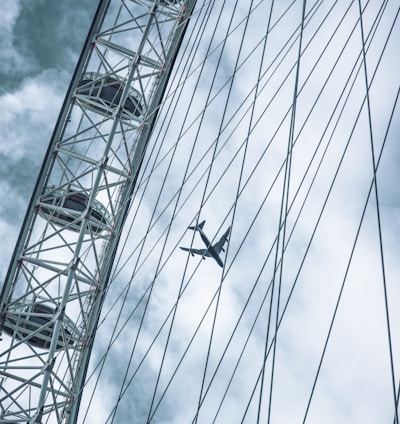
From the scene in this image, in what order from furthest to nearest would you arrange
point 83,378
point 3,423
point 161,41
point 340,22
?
point 161,41 → point 83,378 → point 3,423 → point 340,22

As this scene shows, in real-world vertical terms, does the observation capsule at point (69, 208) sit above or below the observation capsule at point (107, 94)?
below

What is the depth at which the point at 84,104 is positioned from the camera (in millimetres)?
22234

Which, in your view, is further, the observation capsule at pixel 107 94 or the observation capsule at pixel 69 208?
the observation capsule at pixel 107 94

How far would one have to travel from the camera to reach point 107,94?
75.2ft

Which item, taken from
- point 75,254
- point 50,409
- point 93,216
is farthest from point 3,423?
point 93,216

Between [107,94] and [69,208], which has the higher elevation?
[107,94]

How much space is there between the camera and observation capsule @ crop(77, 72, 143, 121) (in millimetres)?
22000

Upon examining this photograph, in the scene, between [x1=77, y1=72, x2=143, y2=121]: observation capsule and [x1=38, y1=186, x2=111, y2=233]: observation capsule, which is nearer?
[x1=38, y1=186, x2=111, y2=233]: observation capsule

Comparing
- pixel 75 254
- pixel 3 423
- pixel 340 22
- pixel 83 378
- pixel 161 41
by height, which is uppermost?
pixel 161 41

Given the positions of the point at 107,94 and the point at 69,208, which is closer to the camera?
the point at 69,208

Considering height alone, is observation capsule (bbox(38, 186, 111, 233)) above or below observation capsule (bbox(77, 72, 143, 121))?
below

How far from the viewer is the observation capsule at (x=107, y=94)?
2200 cm

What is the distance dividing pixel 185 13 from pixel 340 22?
9.72m

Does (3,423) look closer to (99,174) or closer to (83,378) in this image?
(83,378)
